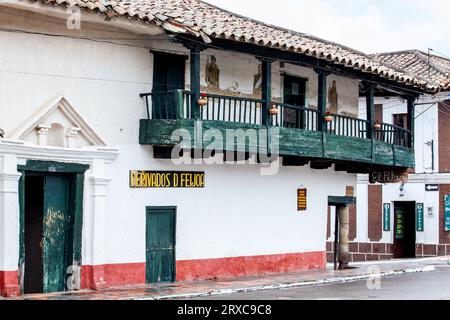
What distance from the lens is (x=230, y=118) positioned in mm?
20047

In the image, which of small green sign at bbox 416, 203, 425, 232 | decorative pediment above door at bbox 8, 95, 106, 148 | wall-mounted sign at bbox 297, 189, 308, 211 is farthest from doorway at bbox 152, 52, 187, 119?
small green sign at bbox 416, 203, 425, 232

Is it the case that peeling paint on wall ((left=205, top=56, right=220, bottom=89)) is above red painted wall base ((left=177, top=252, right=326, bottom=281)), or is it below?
above

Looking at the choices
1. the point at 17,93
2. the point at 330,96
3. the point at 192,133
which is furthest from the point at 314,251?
the point at 17,93

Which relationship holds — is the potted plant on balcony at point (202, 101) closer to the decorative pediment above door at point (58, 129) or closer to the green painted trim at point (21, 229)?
the decorative pediment above door at point (58, 129)

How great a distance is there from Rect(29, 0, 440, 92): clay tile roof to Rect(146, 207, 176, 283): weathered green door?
11.7 feet

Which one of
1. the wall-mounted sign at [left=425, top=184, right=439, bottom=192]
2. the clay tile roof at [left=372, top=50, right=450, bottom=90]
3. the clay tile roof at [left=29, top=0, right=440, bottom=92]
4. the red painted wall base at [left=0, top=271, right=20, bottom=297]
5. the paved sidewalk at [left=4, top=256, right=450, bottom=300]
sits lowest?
the paved sidewalk at [left=4, top=256, right=450, bottom=300]

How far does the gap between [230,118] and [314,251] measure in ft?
16.9

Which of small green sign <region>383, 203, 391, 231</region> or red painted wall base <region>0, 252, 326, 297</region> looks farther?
small green sign <region>383, 203, 391, 231</region>

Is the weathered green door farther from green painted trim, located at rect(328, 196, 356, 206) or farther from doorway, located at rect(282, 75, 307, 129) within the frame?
green painted trim, located at rect(328, 196, 356, 206)

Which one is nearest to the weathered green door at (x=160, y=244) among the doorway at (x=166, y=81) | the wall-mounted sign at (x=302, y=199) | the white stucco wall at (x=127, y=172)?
the white stucco wall at (x=127, y=172)

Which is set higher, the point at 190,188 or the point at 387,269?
the point at 190,188

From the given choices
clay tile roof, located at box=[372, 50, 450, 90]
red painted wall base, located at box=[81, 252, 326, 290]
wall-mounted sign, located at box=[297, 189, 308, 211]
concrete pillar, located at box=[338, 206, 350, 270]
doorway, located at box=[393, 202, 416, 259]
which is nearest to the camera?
red painted wall base, located at box=[81, 252, 326, 290]

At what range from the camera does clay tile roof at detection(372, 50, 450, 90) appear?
2961 centimetres

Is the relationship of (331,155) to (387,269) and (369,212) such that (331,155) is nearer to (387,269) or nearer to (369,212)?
(387,269)
